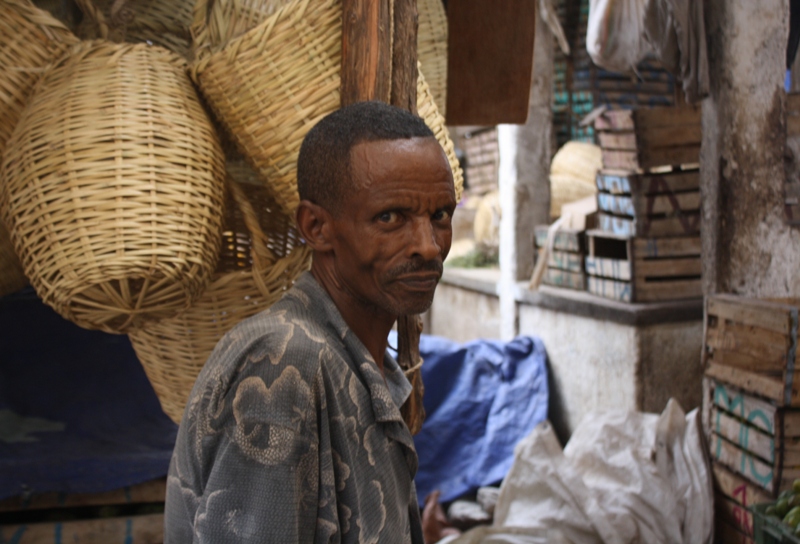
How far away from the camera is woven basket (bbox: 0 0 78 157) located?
5.50 feet

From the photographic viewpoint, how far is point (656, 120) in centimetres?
464

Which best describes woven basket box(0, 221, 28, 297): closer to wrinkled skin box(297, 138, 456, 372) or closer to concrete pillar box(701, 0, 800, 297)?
wrinkled skin box(297, 138, 456, 372)

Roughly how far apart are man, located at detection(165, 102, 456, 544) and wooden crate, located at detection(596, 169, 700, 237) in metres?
3.42

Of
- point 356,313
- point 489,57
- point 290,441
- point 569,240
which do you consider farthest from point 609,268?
point 290,441

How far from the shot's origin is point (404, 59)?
168 centimetres

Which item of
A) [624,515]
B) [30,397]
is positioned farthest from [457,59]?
[30,397]

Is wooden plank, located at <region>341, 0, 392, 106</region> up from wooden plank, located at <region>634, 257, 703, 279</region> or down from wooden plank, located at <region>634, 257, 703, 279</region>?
up

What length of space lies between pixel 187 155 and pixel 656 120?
3.70m

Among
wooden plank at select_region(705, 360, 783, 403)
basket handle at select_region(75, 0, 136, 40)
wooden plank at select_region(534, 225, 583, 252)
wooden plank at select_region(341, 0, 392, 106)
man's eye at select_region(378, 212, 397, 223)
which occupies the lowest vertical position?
wooden plank at select_region(705, 360, 783, 403)

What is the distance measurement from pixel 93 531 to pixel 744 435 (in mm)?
2838

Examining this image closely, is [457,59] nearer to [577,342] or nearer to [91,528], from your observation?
[91,528]

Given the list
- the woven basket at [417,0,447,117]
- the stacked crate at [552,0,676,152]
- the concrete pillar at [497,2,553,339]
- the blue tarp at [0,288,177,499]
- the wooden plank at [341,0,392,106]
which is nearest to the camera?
the wooden plank at [341,0,392,106]

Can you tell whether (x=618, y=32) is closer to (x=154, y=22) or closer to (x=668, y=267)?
(x=668, y=267)

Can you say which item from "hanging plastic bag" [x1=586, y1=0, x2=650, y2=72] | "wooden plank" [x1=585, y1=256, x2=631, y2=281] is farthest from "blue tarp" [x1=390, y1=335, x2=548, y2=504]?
"hanging plastic bag" [x1=586, y1=0, x2=650, y2=72]
